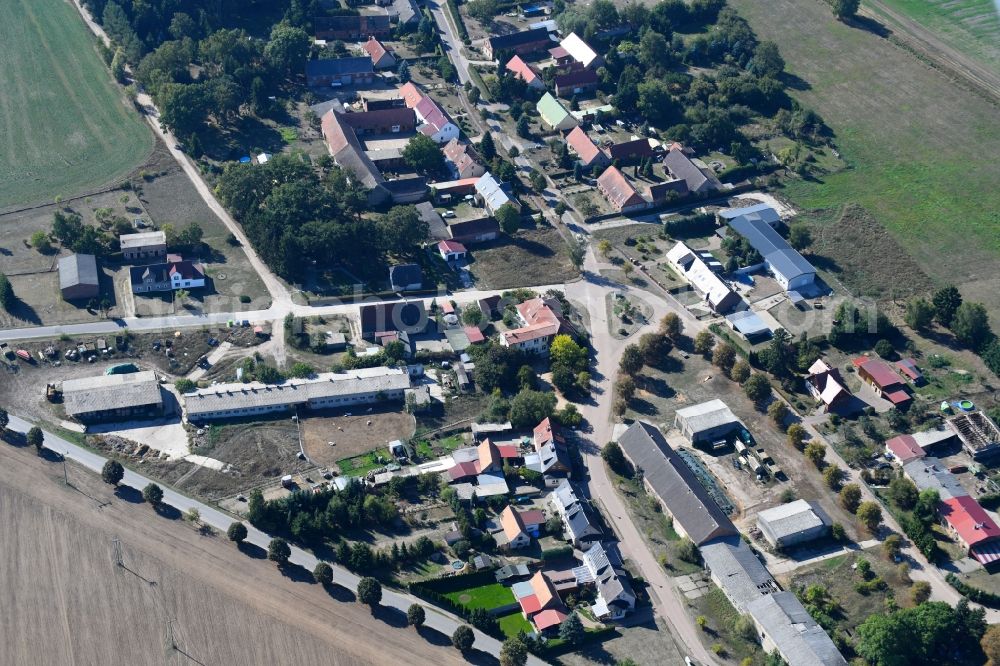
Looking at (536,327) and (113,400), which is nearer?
(113,400)

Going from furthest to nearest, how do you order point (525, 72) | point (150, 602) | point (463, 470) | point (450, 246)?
point (525, 72)
point (450, 246)
point (463, 470)
point (150, 602)

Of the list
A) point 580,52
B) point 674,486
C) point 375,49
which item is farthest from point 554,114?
point 674,486

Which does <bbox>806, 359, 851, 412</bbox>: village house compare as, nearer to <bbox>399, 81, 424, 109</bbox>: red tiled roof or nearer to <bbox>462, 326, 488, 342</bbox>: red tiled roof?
<bbox>462, 326, 488, 342</bbox>: red tiled roof

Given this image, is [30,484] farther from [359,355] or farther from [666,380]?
[666,380]

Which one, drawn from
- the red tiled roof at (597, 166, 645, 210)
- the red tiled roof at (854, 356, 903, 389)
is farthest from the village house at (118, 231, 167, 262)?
the red tiled roof at (854, 356, 903, 389)

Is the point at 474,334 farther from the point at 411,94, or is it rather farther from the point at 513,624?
the point at 411,94

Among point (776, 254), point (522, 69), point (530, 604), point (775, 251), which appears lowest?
point (530, 604)
